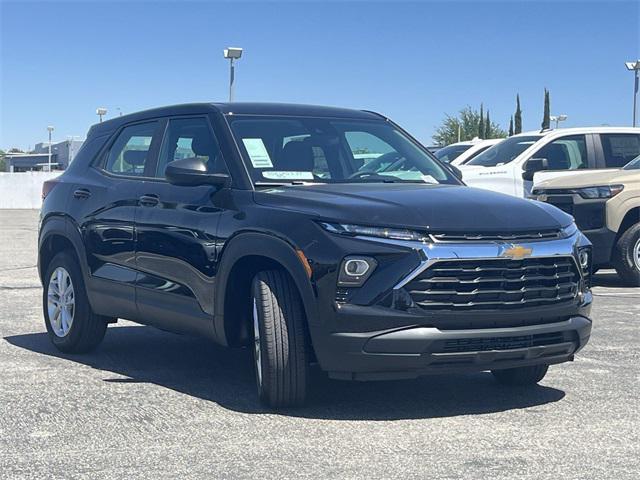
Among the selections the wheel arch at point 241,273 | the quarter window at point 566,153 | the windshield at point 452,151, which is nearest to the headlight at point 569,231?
the wheel arch at point 241,273

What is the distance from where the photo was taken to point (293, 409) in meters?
5.55

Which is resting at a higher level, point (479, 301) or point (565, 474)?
point (479, 301)

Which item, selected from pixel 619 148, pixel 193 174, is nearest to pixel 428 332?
pixel 193 174

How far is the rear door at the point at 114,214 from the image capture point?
675 centimetres

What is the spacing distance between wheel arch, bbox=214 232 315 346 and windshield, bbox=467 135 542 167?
9513 mm

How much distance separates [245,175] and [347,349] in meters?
1.37

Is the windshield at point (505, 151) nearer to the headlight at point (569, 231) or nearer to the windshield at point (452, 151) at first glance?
the windshield at point (452, 151)

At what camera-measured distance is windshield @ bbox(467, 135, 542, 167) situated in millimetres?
14824

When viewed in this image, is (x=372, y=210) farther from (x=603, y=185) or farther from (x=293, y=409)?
(x=603, y=185)

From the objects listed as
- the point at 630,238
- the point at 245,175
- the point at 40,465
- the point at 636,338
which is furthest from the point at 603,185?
the point at 40,465

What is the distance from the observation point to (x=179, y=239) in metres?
6.18

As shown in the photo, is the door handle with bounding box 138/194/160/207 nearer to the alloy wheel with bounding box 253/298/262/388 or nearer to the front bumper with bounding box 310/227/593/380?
the alloy wheel with bounding box 253/298/262/388

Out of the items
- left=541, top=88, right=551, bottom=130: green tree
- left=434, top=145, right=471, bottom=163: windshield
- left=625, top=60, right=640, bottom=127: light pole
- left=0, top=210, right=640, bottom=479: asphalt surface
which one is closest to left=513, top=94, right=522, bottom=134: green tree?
left=541, top=88, right=551, bottom=130: green tree

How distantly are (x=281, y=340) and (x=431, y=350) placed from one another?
0.78m
